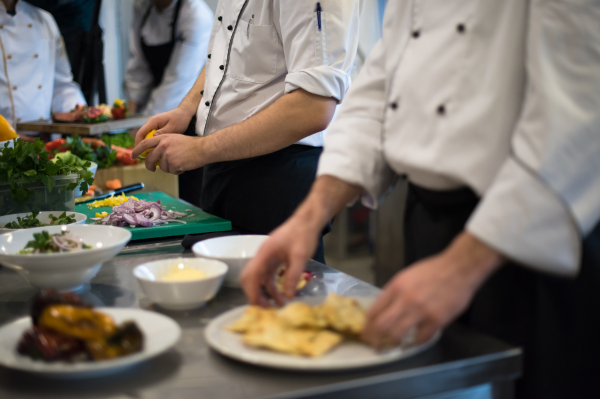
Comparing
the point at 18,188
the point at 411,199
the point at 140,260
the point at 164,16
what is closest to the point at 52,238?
the point at 140,260

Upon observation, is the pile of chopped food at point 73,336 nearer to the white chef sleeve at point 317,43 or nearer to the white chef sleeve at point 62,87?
the white chef sleeve at point 317,43

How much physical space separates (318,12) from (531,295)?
2.97ft

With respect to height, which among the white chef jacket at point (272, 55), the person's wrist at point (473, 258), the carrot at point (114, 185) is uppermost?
the white chef jacket at point (272, 55)

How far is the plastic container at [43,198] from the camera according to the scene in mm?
1343

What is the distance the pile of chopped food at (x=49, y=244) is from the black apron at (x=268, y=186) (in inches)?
25.9

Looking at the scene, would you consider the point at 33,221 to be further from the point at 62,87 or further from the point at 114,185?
the point at 62,87

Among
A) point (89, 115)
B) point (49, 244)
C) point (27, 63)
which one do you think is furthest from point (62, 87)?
point (49, 244)

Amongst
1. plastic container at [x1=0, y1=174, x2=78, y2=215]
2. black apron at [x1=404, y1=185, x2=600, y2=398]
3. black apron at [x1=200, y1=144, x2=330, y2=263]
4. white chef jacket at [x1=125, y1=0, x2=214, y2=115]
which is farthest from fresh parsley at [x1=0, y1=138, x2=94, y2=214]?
white chef jacket at [x1=125, y1=0, x2=214, y2=115]

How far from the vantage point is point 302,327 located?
716 mm

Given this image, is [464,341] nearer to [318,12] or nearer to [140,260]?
[140,260]

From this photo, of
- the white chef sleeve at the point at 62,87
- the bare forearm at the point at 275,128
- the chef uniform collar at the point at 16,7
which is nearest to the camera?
the bare forearm at the point at 275,128

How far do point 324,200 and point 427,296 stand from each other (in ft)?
0.96

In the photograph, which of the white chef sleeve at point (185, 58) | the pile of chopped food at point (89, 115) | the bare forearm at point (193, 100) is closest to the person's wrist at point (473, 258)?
the bare forearm at point (193, 100)

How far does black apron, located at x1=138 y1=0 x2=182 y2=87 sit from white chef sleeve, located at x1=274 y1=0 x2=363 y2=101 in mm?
2907
